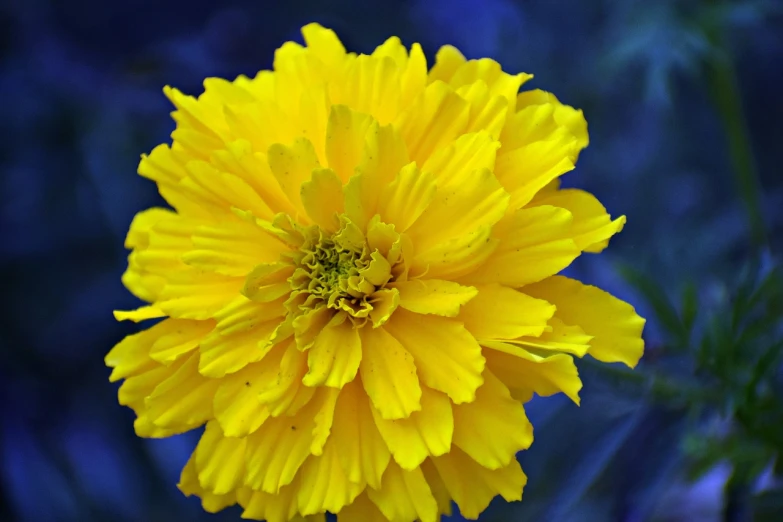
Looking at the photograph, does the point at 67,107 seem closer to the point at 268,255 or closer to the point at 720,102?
the point at 268,255

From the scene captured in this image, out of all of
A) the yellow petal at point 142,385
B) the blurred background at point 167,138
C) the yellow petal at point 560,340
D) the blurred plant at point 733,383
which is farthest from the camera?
the blurred background at point 167,138

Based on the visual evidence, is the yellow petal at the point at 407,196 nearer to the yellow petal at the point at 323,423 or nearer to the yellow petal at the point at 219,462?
the yellow petal at the point at 323,423

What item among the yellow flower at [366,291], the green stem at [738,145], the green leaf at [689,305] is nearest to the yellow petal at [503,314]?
the yellow flower at [366,291]

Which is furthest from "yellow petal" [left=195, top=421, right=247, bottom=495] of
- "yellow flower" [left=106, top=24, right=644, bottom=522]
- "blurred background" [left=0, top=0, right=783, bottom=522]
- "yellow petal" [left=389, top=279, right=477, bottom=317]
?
"blurred background" [left=0, top=0, right=783, bottom=522]

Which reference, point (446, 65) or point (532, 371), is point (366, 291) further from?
point (446, 65)

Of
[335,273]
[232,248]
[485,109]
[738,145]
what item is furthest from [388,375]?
[738,145]

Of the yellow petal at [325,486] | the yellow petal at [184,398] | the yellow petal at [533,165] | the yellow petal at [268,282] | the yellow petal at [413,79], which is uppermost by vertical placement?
the yellow petal at [413,79]

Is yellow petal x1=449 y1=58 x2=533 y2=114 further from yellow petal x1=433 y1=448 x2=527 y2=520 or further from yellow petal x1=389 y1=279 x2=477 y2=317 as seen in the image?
yellow petal x1=433 y1=448 x2=527 y2=520
